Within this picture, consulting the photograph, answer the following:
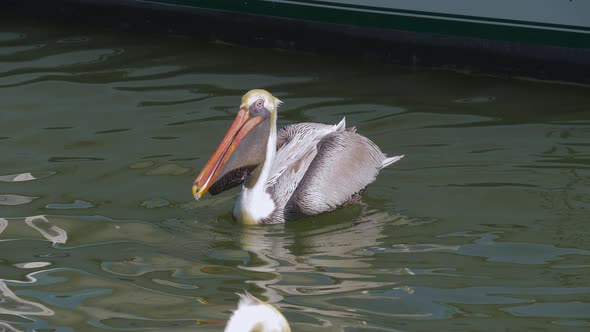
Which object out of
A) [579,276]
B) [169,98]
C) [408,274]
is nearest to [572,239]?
[579,276]

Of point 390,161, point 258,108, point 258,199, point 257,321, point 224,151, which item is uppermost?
point 257,321

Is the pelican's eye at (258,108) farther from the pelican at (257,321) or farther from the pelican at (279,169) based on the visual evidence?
the pelican at (257,321)

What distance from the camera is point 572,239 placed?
17.9ft

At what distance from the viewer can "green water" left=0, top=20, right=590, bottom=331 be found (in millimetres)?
4789

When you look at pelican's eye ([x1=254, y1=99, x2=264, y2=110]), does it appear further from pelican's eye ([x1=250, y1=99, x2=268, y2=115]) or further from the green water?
the green water

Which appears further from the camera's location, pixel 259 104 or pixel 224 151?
pixel 259 104

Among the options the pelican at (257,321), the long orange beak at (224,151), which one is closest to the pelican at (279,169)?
the long orange beak at (224,151)

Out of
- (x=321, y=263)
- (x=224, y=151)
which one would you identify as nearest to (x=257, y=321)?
(x=321, y=263)

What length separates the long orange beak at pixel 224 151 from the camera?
5535mm

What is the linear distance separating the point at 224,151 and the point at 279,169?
0.52 m

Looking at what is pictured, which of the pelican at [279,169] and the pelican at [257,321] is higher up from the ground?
the pelican at [257,321]

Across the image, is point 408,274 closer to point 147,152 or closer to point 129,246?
point 129,246

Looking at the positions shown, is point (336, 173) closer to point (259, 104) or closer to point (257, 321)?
point (259, 104)

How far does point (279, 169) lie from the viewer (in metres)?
6.16
